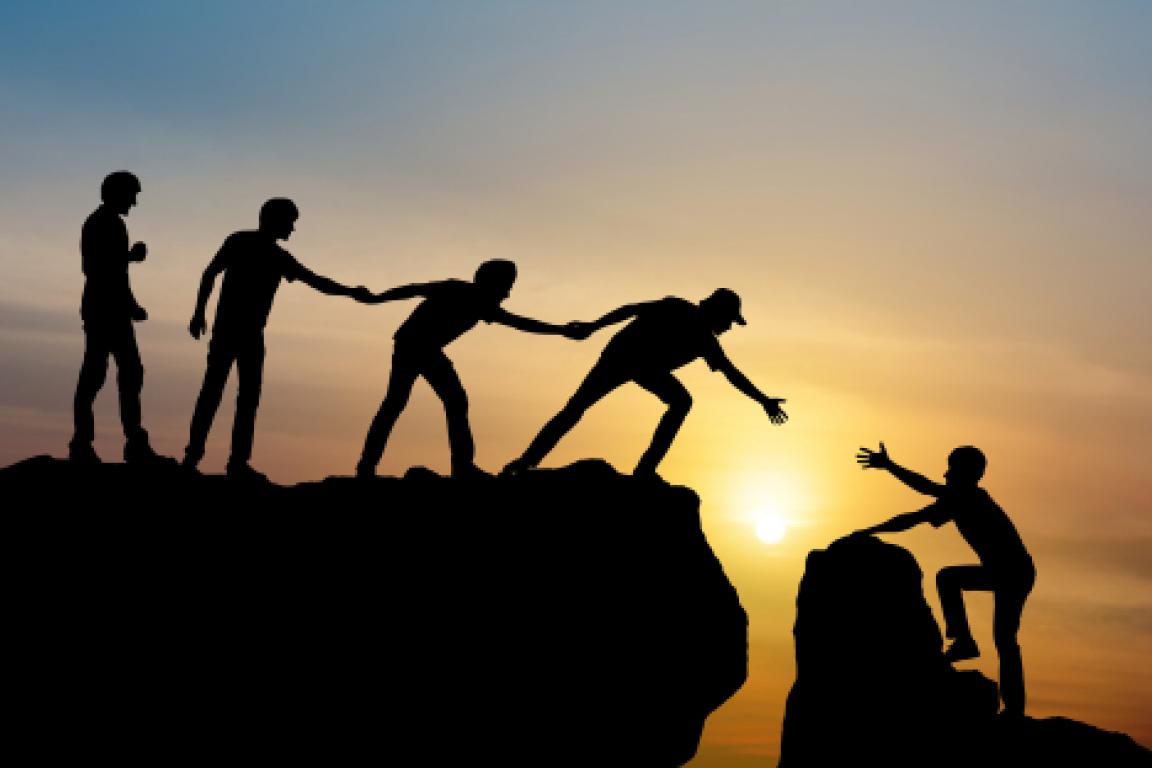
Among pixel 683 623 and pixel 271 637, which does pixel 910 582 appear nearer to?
pixel 683 623

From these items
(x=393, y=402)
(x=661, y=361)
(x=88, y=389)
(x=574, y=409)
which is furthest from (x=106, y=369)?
(x=661, y=361)

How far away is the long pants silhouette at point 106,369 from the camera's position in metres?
14.8

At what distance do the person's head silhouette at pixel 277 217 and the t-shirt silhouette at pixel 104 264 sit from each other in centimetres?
169

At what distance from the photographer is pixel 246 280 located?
571 inches

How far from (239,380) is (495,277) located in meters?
3.12

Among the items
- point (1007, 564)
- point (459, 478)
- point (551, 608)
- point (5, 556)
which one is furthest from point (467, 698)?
point (1007, 564)

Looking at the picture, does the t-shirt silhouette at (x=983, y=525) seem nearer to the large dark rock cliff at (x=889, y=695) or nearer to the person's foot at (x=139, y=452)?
the large dark rock cliff at (x=889, y=695)

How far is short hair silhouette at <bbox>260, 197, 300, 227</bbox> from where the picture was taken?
14.4 m

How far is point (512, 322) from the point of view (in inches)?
614

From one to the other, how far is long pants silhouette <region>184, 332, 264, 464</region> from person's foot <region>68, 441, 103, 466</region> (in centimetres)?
133

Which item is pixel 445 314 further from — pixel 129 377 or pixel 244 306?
pixel 129 377

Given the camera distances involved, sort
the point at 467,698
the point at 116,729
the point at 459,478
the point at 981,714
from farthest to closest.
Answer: the point at 981,714
the point at 459,478
the point at 467,698
the point at 116,729

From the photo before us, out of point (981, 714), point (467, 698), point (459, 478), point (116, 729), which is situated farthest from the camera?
point (981, 714)

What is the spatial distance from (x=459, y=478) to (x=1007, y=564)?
271 inches
